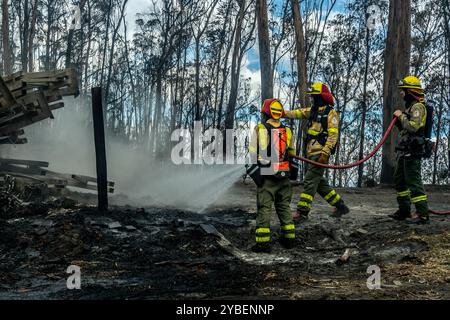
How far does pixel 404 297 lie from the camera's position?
3.91m

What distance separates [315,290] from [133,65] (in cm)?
3571

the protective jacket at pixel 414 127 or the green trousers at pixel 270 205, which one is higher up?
the protective jacket at pixel 414 127

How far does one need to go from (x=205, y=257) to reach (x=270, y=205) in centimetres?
115

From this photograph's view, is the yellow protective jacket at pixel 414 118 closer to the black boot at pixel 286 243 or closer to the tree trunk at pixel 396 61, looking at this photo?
the black boot at pixel 286 243

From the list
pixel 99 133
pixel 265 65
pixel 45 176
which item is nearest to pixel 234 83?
pixel 265 65

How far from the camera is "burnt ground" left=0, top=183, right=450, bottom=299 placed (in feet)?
14.4

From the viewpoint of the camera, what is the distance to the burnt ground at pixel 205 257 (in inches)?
173

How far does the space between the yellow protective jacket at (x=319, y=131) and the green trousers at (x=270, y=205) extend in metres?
1.13

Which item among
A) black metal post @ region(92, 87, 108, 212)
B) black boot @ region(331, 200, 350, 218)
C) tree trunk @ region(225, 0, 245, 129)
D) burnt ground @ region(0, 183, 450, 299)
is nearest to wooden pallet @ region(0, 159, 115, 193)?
burnt ground @ region(0, 183, 450, 299)

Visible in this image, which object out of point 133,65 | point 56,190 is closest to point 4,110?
point 56,190

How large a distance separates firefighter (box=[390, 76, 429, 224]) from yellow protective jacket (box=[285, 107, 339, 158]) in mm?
928

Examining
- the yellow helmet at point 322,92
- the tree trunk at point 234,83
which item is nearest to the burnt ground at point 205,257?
the yellow helmet at point 322,92

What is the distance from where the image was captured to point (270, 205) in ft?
21.1
